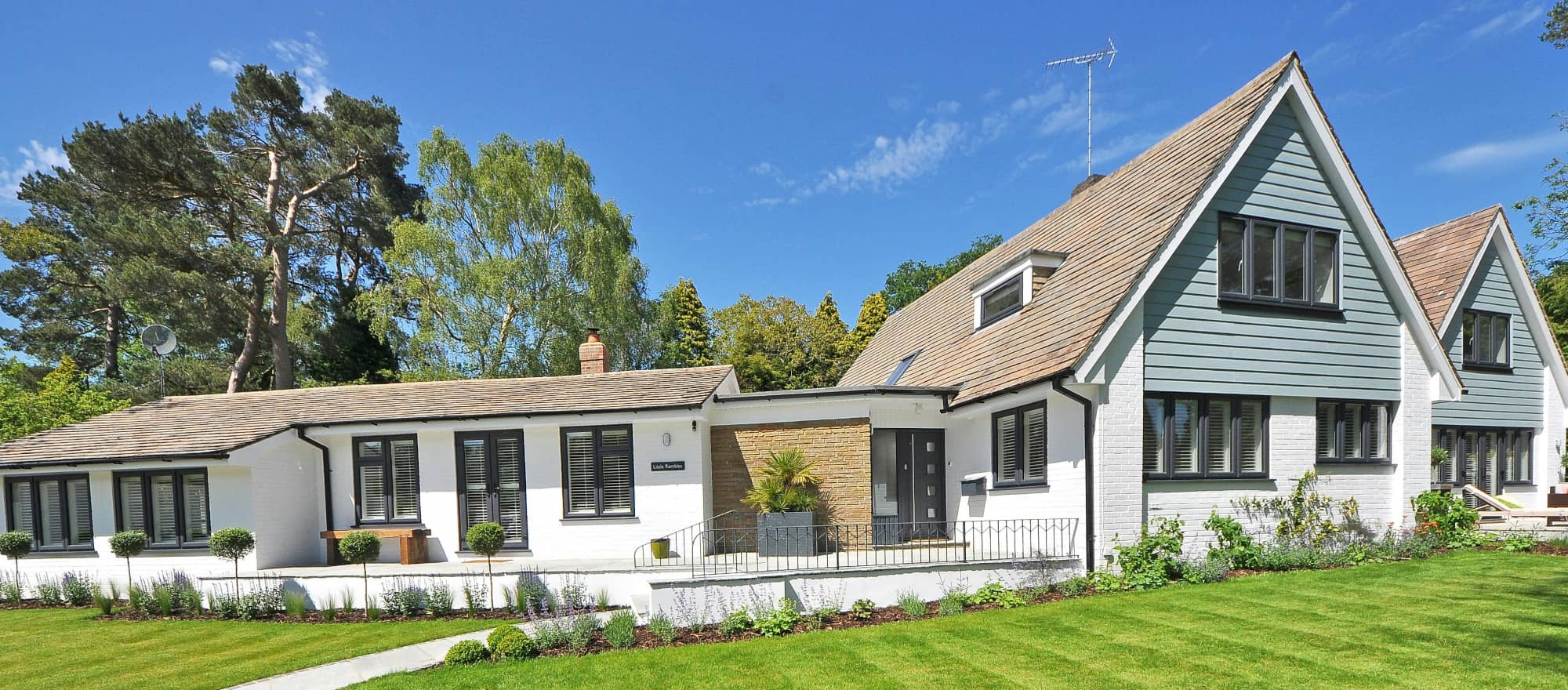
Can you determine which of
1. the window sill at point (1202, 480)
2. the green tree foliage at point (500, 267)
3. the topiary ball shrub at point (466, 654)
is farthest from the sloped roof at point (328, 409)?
the window sill at point (1202, 480)

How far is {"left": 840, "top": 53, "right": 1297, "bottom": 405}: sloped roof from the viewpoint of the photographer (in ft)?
33.4

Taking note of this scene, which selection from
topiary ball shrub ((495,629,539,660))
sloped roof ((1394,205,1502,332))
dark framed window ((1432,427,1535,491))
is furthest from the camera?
dark framed window ((1432,427,1535,491))

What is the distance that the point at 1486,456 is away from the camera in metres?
16.8

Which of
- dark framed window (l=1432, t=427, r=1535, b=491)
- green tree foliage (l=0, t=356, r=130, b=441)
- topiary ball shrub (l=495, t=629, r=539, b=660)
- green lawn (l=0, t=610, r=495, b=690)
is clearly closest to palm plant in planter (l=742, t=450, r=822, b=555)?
topiary ball shrub (l=495, t=629, r=539, b=660)

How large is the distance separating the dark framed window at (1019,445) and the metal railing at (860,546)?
772mm

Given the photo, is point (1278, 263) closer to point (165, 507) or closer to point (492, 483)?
point (492, 483)

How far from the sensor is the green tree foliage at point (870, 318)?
41.1 m

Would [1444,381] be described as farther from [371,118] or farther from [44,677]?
[371,118]

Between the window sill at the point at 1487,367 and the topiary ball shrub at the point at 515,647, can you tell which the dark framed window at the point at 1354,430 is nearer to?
the window sill at the point at 1487,367

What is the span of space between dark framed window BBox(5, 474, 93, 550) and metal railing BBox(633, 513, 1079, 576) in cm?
1228

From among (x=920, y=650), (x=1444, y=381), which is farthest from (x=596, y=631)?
(x=1444, y=381)

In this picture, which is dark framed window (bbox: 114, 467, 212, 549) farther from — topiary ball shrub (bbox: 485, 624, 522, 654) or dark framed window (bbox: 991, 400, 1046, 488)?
dark framed window (bbox: 991, 400, 1046, 488)

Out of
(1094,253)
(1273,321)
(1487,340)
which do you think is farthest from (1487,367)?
(1094,253)

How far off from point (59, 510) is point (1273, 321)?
24.5m
